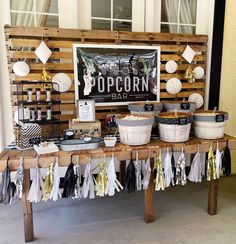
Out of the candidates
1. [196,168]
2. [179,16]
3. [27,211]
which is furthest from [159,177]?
[179,16]

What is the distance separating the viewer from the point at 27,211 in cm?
232

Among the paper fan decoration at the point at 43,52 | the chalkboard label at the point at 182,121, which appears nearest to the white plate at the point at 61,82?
the paper fan decoration at the point at 43,52

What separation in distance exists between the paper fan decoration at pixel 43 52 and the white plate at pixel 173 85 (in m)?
1.45

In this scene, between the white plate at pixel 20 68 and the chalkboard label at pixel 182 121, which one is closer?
the chalkboard label at pixel 182 121

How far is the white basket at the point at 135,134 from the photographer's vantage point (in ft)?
8.10

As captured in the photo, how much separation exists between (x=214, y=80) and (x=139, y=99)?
42.5 inches

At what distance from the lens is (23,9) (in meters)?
2.94

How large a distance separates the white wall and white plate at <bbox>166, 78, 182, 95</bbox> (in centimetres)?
186

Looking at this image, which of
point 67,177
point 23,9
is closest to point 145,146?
point 67,177

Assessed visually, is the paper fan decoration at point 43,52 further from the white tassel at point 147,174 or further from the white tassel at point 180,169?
the white tassel at point 180,169

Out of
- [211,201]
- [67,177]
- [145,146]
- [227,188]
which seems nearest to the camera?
[67,177]

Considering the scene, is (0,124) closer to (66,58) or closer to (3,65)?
(3,65)

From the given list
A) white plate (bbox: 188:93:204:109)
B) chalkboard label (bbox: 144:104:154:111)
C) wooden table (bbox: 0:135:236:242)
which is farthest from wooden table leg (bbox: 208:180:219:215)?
white plate (bbox: 188:93:204:109)

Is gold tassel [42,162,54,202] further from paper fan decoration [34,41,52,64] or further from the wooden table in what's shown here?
paper fan decoration [34,41,52,64]
